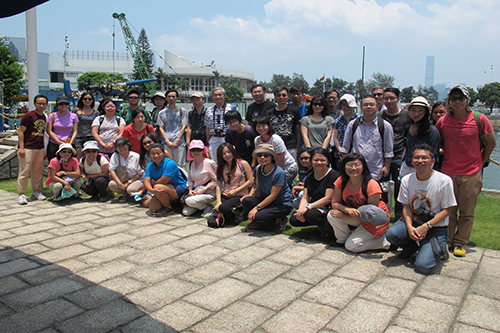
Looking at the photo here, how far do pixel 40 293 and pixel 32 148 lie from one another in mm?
3909

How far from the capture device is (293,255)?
3734 millimetres

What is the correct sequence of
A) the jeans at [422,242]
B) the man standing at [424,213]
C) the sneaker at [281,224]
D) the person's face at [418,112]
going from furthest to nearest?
the sneaker at [281,224]
the person's face at [418,112]
the man standing at [424,213]
the jeans at [422,242]

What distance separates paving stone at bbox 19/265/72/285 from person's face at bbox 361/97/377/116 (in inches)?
131

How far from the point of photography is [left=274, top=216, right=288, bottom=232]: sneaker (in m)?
4.50

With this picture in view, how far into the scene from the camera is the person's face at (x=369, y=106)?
4328 mm

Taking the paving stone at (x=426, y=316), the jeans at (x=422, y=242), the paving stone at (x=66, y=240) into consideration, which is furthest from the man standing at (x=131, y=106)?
the paving stone at (x=426, y=316)

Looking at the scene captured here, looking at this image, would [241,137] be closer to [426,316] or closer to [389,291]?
[389,291]

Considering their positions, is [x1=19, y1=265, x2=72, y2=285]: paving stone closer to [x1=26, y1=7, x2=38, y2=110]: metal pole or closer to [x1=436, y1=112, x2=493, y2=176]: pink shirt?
[x1=436, y1=112, x2=493, y2=176]: pink shirt

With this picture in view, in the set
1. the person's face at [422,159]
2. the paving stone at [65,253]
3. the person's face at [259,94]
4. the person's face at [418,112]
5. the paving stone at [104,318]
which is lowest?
the paving stone at [65,253]

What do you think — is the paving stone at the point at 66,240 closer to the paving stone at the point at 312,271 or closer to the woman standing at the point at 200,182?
the woman standing at the point at 200,182

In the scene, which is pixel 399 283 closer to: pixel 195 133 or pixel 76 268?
pixel 76 268

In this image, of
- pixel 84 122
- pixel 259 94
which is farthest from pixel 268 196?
pixel 84 122

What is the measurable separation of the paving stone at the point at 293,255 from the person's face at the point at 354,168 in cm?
85

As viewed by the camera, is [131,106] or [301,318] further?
[131,106]
